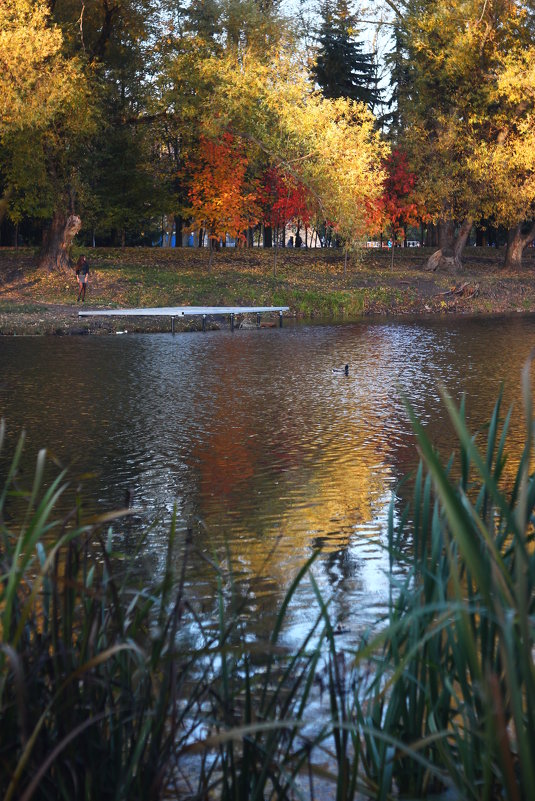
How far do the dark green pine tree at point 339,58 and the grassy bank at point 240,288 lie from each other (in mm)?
12610

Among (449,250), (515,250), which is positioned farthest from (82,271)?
(515,250)

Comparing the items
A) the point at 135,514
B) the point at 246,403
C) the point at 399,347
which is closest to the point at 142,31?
the point at 399,347

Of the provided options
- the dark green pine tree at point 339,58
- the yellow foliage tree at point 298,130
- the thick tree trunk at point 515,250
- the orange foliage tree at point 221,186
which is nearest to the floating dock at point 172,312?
the yellow foliage tree at point 298,130

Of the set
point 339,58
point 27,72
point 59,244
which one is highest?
point 339,58

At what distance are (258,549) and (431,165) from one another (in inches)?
1636

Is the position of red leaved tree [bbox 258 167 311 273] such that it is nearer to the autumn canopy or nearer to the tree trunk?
the autumn canopy

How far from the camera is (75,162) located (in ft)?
122

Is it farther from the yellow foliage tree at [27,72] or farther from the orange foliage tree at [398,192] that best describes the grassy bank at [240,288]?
the yellow foliage tree at [27,72]

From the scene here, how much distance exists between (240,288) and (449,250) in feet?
50.4

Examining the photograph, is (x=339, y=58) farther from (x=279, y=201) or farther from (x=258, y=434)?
(x=258, y=434)

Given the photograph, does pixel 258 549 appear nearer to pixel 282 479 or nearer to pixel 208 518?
pixel 208 518

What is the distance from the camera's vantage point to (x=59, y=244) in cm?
3775

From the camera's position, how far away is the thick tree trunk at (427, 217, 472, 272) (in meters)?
48.5

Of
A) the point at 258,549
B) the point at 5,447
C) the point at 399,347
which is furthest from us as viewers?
the point at 399,347
